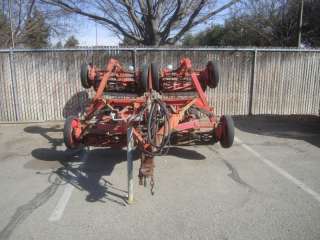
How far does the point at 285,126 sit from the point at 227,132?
4.22 m

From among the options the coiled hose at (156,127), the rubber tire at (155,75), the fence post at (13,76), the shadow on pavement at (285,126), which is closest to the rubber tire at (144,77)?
the rubber tire at (155,75)

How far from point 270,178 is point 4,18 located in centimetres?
2408

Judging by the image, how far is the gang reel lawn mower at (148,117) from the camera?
4.54 m

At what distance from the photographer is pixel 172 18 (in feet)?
50.7

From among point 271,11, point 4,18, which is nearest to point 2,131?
point 4,18

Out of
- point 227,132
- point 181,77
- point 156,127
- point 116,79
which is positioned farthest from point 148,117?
point 116,79

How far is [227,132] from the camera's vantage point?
5.70 metres

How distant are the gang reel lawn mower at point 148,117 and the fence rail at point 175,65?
2573mm

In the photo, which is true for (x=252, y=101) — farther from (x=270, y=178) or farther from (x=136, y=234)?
(x=136, y=234)

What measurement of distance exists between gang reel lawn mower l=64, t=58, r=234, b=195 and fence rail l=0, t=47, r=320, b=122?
2.57 meters

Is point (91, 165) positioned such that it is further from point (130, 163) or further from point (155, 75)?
point (155, 75)

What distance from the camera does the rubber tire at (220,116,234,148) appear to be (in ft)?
18.6

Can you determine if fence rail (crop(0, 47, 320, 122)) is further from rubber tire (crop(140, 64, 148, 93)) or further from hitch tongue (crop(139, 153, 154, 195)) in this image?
hitch tongue (crop(139, 153, 154, 195))

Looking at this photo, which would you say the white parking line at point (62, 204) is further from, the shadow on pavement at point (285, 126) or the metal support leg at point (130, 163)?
the shadow on pavement at point (285, 126)
